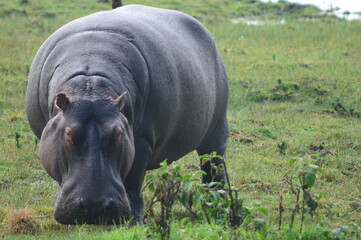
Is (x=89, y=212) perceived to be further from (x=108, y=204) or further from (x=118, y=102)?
(x=118, y=102)

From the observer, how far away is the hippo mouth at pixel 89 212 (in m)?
3.62

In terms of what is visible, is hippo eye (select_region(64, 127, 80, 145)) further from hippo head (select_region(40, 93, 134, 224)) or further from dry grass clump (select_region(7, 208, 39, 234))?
dry grass clump (select_region(7, 208, 39, 234))

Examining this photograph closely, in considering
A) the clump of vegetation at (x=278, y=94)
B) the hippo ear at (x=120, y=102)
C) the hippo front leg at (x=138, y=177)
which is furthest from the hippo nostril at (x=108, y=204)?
the clump of vegetation at (x=278, y=94)

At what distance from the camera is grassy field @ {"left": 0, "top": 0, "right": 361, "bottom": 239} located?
15.6 ft

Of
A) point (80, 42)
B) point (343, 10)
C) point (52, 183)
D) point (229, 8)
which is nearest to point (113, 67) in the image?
point (80, 42)

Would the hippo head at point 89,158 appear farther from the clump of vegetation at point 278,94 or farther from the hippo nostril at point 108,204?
the clump of vegetation at point 278,94

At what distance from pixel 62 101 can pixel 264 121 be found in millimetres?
5465

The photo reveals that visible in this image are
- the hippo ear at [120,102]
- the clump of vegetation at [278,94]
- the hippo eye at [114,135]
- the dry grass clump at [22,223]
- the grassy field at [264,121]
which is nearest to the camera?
the hippo eye at [114,135]

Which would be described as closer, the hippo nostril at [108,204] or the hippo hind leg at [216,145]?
the hippo nostril at [108,204]

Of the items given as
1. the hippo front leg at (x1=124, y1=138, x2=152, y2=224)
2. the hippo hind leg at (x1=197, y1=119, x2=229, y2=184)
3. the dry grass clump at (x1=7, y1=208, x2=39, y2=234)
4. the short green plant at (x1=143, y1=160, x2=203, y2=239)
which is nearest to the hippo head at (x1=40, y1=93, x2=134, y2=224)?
the short green plant at (x1=143, y1=160, x2=203, y2=239)

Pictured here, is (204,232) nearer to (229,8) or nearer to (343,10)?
(229,8)

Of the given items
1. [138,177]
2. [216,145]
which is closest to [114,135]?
[138,177]

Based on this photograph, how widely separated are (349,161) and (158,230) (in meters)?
3.90

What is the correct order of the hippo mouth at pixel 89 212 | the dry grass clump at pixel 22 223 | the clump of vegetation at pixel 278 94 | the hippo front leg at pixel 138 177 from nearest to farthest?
the hippo mouth at pixel 89 212 < the hippo front leg at pixel 138 177 < the dry grass clump at pixel 22 223 < the clump of vegetation at pixel 278 94
